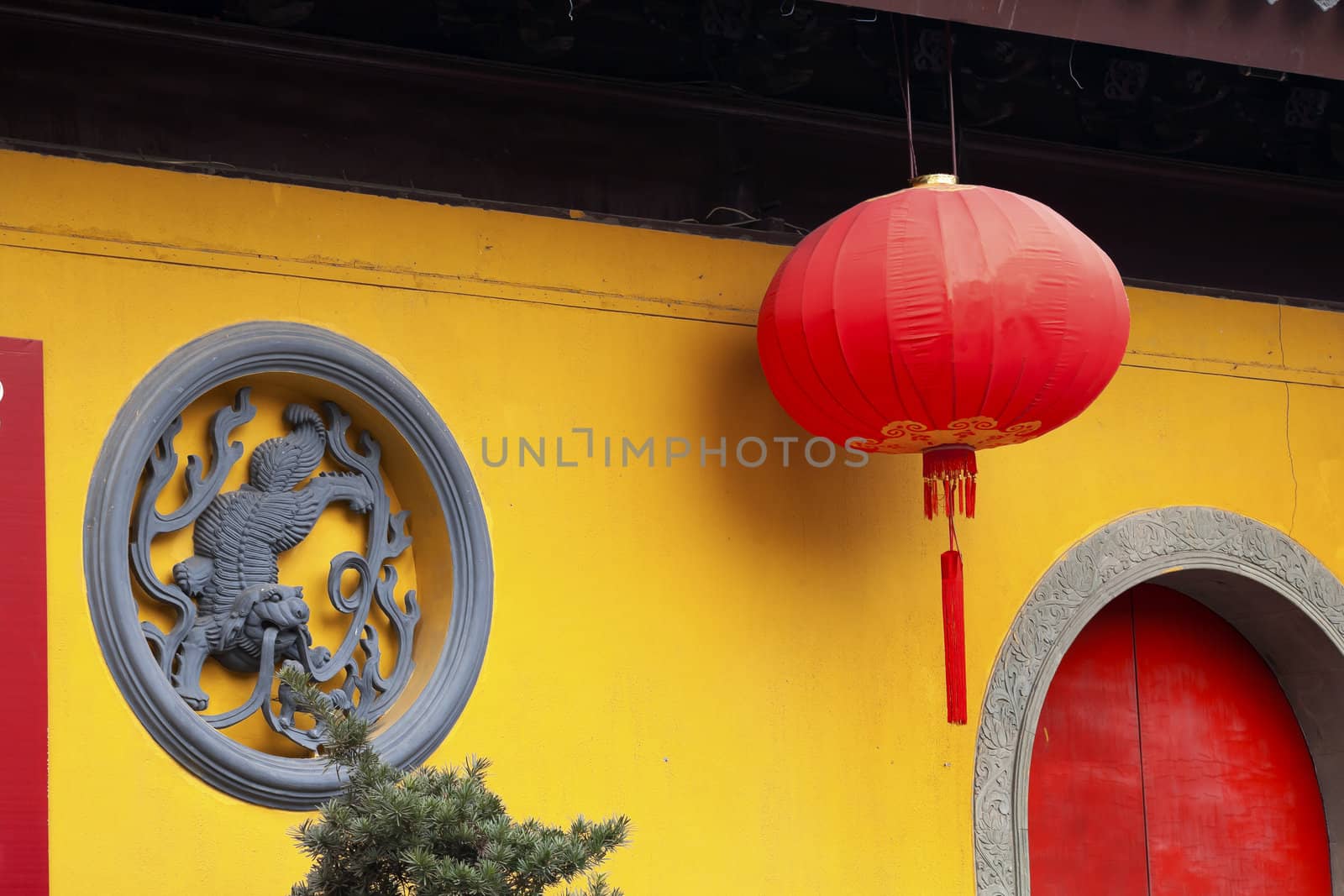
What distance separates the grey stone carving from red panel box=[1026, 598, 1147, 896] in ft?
6.78

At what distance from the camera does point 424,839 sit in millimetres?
3252

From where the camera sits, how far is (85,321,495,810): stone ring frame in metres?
3.78

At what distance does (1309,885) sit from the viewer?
A: 544 centimetres

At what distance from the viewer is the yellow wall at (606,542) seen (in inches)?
152

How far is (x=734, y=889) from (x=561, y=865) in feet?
4.22

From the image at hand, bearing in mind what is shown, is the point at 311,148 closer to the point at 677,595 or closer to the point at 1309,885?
the point at 677,595

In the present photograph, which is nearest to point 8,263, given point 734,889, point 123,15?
point 123,15

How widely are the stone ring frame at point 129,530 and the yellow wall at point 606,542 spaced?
5 centimetres

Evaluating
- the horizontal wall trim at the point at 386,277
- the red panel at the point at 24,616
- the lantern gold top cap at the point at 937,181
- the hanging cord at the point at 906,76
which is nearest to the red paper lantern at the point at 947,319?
the lantern gold top cap at the point at 937,181

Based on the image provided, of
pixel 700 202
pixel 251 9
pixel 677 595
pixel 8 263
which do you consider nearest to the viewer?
pixel 8 263

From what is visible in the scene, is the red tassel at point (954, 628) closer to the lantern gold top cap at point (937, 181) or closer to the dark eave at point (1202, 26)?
the lantern gold top cap at point (937, 181)

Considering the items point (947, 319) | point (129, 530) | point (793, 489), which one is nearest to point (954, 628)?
point (793, 489)

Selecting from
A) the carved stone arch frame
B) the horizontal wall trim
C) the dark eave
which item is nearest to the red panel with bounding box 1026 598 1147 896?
the carved stone arch frame

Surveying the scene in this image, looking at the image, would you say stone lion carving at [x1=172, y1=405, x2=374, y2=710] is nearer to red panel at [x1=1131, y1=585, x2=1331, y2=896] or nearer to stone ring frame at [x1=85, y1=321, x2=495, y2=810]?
stone ring frame at [x1=85, y1=321, x2=495, y2=810]
